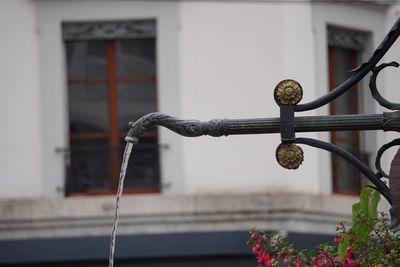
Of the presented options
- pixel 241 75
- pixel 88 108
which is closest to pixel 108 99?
pixel 88 108

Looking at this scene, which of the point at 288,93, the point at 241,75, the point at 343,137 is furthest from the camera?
the point at 343,137

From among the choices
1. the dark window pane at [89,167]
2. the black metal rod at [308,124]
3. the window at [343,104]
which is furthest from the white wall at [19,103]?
the black metal rod at [308,124]

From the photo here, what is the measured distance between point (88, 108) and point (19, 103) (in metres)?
0.79

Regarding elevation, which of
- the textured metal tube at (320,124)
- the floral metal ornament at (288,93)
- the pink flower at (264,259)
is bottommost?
the pink flower at (264,259)

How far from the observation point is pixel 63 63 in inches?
734

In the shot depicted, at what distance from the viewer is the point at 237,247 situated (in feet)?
59.4

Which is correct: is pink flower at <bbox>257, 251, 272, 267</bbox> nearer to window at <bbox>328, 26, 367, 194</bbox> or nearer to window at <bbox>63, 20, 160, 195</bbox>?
window at <bbox>63, 20, 160, 195</bbox>

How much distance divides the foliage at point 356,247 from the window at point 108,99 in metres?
11.3

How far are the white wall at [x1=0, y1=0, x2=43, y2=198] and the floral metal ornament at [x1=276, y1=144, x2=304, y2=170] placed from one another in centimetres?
1267

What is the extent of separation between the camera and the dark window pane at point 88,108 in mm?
18641

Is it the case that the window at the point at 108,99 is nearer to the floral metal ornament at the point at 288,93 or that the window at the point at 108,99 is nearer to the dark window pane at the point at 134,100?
the dark window pane at the point at 134,100

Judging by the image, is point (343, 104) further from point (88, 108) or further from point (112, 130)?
point (88, 108)

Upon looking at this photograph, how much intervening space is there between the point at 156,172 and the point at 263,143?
1.27 metres

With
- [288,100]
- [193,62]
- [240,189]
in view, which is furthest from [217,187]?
[288,100]
